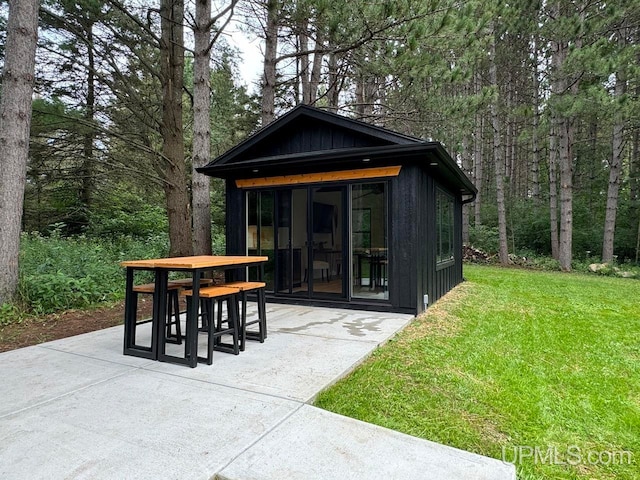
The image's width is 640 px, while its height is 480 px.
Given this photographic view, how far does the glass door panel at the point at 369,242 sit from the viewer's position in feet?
17.3

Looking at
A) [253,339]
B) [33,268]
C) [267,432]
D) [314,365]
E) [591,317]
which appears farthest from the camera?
[33,268]

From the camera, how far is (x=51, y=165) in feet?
27.5

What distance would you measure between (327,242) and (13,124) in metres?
4.46

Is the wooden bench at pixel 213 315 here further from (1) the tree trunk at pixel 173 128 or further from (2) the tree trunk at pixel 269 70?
(2) the tree trunk at pixel 269 70

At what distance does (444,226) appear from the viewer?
7.00m

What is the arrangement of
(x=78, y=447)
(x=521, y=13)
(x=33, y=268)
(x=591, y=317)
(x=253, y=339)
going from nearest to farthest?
(x=78, y=447), (x=253, y=339), (x=591, y=317), (x=33, y=268), (x=521, y=13)

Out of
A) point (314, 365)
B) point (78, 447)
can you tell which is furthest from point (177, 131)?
point (78, 447)

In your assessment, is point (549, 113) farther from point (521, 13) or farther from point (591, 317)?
point (591, 317)

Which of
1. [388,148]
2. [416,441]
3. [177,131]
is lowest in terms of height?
[416,441]

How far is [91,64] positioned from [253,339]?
7.91m

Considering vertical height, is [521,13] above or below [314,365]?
above

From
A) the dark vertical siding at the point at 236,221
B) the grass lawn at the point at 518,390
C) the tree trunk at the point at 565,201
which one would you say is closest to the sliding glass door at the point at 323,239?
the dark vertical siding at the point at 236,221

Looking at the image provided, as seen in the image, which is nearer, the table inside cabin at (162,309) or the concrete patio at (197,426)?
the concrete patio at (197,426)

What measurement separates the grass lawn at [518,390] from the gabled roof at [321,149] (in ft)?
7.18
